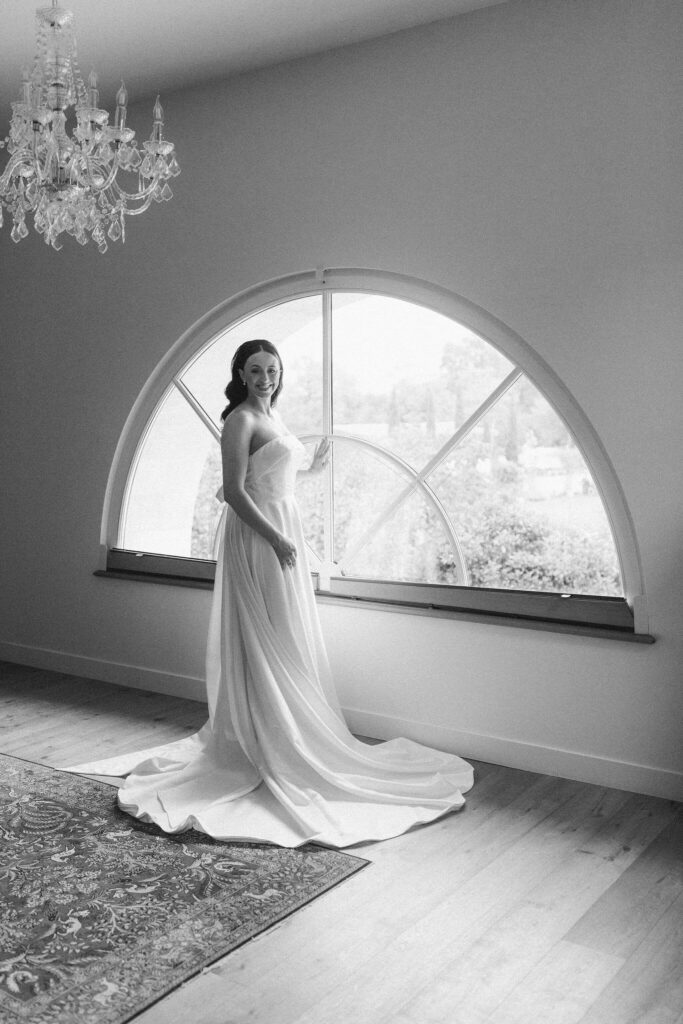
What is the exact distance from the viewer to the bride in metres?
3.30

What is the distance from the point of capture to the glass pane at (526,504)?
12.1ft

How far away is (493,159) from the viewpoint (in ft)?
12.2

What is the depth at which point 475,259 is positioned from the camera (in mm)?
3773

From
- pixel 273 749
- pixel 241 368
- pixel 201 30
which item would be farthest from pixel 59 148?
pixel 273 749

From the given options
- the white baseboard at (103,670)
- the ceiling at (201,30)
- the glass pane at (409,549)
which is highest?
the ceiling at (201,30)

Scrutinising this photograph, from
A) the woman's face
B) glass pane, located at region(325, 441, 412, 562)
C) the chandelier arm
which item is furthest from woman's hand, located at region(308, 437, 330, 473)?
the chandelier arm

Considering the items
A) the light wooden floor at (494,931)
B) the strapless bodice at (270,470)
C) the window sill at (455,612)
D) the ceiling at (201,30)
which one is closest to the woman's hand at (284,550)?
the strapless bodice at (270,470)

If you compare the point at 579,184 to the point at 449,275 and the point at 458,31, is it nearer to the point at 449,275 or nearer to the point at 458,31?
the point at 449,275

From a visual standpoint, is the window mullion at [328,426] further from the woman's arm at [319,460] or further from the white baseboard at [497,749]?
the white baseboard at [497,749]

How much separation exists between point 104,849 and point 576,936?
1.47m

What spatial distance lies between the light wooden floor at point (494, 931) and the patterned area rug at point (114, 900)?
0.27ft

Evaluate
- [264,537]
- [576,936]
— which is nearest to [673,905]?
[576,936]

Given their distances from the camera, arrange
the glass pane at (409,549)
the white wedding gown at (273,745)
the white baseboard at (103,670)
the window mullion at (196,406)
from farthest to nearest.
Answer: the white baseboard at (103,670)
the window mullion at (196,406)
the glass pane at (409,549)
the white wedding gown at (273,745)

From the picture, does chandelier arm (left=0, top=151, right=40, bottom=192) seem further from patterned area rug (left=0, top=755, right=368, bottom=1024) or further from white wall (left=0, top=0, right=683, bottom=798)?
patterned area rug (left=0, top=755, right=368, bottom=1024)
